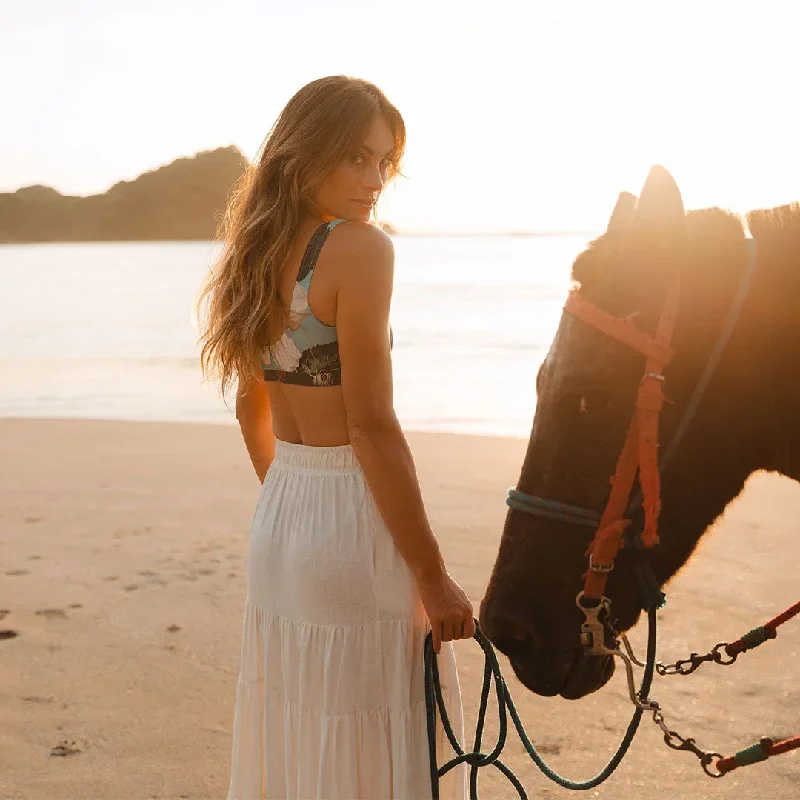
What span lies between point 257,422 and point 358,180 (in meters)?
0.83

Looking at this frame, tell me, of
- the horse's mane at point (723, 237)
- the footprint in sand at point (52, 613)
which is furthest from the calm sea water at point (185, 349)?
the footprint in sand at point (52, 613)

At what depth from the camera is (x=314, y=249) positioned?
2127mm

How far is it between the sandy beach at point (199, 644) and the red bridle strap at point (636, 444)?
292mm

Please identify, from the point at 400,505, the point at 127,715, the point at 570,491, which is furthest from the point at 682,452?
the point at 127,715

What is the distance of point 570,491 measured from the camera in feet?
6.41

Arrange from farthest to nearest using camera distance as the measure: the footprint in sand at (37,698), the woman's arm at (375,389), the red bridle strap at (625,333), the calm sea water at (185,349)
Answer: the calm sea water at (185,349)
the footprint in sand at (37,698)
the woman's arm at (375,389)
the red bridle strap at (625,333)

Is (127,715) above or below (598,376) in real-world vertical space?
below

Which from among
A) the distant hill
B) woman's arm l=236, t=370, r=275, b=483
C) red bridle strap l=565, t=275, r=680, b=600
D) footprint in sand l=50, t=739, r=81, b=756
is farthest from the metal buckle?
the distant hill

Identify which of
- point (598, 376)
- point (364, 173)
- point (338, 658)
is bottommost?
point (338, 658)

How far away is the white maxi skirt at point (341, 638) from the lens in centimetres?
222

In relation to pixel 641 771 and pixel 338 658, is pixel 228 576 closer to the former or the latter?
pixel 641 771

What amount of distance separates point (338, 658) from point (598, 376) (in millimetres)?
929

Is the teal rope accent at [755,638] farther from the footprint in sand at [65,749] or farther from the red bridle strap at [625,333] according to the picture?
the footprint in sand at [65,749]

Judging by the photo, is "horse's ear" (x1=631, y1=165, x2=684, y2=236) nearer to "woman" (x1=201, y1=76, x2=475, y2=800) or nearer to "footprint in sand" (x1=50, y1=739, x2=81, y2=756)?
"woman" (x1=201, y1=76, x2=475, y2=800)
